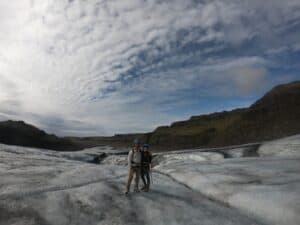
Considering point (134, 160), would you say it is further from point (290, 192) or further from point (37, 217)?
point (290, 192)

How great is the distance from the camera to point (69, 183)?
52.1 feet

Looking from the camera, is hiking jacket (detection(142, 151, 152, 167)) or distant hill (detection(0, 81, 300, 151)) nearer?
hiking jacket (detection(142, 151, 152, 167))

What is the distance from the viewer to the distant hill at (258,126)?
79.1 metres

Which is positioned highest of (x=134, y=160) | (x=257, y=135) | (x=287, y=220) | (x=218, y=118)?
(x=218, y=118)

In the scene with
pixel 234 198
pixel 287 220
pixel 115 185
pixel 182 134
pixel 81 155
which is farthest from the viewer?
pixel 182 134

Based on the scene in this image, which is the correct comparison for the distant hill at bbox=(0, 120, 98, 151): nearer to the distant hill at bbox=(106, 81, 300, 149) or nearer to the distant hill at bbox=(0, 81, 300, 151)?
the distant hill at bbox=(0, 81, 300, 151)

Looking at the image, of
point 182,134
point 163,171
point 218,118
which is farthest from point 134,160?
point 218,118

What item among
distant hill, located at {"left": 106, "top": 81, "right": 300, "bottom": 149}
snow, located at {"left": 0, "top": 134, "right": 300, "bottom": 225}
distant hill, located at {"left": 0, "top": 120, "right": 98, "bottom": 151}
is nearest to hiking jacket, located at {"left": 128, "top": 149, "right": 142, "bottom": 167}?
snow, located at {"left": 0, "top": 134, "right": 300, "bottom": 225}

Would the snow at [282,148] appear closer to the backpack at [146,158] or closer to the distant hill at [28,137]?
the backpack at [146,158]

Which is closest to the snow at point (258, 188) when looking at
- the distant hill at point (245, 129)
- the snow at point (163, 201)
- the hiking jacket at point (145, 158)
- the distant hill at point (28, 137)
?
the snow at point (163, 201)

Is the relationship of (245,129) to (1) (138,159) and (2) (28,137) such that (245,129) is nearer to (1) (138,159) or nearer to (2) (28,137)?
(2) (28,137)

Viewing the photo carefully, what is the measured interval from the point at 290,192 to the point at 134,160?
5.16 meters

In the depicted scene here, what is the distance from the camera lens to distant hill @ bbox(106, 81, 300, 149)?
260 ft

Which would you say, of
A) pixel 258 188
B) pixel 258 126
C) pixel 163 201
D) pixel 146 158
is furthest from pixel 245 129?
pixel 163 201
